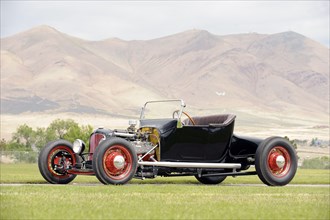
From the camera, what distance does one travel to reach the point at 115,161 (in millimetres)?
14898

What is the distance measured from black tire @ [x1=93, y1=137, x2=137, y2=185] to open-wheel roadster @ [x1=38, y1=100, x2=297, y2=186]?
0.66 ft

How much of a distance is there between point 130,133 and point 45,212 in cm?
747

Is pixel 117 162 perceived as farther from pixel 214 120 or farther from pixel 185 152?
pixel 214 120

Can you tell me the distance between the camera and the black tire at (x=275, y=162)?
16.3 m

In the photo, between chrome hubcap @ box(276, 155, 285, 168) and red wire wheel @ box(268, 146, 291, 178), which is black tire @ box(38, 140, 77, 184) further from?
chrome hubcap @ box(276, 155, 285, 168)

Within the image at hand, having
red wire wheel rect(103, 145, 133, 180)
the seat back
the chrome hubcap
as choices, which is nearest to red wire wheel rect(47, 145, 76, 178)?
red wire wheel rect(103, 145, 133, 180)

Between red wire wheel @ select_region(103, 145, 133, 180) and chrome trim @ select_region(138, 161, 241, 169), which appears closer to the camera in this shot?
red wire wheel @ select_region(103, 145, 133, 180)

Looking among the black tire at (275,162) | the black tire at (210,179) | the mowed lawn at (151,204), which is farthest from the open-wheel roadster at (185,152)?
the mowed lawn at (151,204)

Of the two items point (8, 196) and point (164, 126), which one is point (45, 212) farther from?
point (164, 126)

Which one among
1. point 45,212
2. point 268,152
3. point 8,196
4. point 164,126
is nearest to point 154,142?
point 164,126

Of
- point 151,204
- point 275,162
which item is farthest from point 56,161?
point 151,204

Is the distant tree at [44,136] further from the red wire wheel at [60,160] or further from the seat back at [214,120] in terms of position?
the seat back at [214,120]

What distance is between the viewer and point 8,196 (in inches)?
446

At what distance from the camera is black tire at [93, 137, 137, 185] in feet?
48.4
